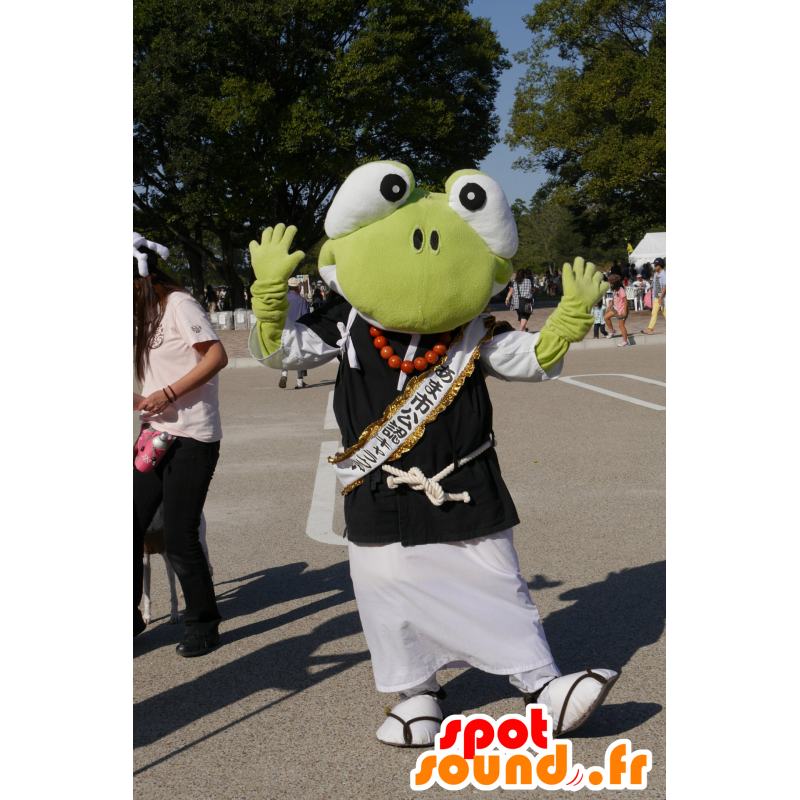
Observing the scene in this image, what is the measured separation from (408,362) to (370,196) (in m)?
0.59

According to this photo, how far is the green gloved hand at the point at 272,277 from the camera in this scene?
313cm

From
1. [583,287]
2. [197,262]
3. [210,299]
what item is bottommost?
[583,287]

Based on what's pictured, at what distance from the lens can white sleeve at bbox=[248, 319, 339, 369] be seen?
327 centimetres

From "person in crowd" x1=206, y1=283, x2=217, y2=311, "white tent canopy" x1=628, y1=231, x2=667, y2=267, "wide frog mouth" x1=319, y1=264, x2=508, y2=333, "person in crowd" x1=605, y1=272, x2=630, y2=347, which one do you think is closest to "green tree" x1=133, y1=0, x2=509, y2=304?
"white tent canopy" x1=628, y1=231, x2=667, y2=267

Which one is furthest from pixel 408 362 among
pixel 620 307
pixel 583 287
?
pixel 620 307

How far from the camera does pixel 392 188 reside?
10.1ft

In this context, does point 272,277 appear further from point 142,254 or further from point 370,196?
point 142,254

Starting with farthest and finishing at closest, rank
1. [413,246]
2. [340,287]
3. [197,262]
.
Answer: [197,262]
[340,287]
[413,246]

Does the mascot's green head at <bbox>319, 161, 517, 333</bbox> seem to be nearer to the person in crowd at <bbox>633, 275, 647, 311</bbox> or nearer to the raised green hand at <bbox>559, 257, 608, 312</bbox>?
the raised green hand at <bbox>559, 257, 608, 312</bbox>

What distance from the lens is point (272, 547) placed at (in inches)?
220

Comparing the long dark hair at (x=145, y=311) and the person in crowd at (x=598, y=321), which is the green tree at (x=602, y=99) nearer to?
the person in crowd at (x=598, y=321)

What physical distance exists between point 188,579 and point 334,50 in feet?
87.6

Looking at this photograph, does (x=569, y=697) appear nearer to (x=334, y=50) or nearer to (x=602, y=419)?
(x=602, y=419)
